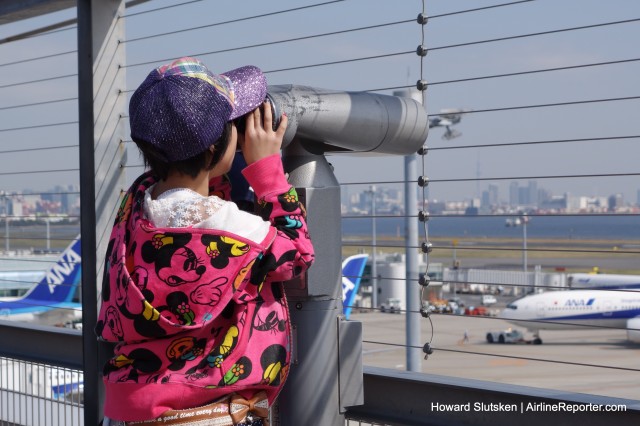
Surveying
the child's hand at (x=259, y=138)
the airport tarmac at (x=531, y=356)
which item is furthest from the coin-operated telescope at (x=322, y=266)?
the airport tarmac at (x=531, y=356)

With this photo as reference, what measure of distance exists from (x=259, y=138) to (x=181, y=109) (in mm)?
192

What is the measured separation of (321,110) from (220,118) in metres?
0.34

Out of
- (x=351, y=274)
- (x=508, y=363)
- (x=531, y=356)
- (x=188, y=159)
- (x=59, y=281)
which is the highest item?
(x=188, y=159)

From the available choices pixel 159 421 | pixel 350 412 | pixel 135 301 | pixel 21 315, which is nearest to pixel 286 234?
pixel 135 301

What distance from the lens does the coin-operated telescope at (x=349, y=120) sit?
1845mm

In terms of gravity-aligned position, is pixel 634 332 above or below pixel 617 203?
below

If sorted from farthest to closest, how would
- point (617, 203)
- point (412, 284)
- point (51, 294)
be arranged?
point (51, 294), point (617, 203), point (412, 284)

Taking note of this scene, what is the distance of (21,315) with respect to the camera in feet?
92.0

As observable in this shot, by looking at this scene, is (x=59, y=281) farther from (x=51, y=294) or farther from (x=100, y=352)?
(x=100, y=352)

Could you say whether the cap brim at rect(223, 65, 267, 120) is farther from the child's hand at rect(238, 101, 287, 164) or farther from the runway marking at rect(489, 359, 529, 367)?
the runway marking at rect(489, 359, 529, 367)

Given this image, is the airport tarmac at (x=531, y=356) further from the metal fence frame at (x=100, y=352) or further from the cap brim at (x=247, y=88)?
the cap brim at (x=247, y=88)

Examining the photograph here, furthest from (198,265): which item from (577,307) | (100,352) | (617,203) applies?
(577,307)

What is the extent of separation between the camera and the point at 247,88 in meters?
1.70

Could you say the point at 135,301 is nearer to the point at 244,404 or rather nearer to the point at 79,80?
the point at 244,404
